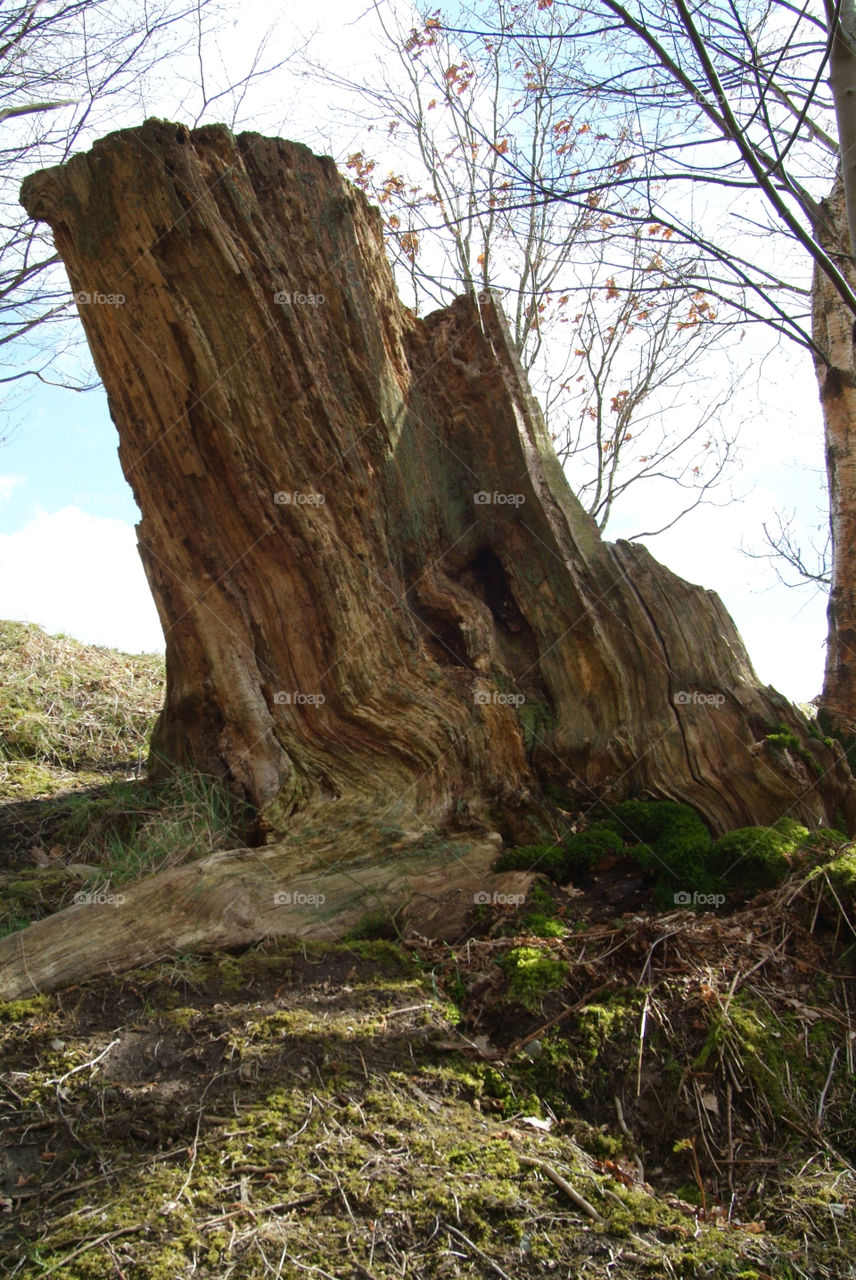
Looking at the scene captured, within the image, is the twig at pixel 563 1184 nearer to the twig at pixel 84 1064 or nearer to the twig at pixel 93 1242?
the twig at pixel 93 1242

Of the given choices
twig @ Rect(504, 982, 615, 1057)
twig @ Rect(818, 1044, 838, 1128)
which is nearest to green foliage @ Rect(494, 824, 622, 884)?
twig @ Rect(504, 982, 615, 1057)

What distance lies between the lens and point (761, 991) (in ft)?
11.2

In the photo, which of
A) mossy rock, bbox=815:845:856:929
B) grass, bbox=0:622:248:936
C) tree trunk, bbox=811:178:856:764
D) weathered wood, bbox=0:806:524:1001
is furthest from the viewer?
tree trunk, bbox=811:178:856:764

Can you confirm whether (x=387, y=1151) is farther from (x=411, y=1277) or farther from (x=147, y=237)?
(x=147, y=237)

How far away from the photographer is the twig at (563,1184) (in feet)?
8.09

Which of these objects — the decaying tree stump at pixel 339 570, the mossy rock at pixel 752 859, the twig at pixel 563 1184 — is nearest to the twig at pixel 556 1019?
the twig at pixel 563 1184

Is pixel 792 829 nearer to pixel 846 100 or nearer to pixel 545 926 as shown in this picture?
pixel 545 926

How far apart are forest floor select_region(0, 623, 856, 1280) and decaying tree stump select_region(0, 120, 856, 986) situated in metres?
0.77

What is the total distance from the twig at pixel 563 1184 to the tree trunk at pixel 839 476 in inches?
148

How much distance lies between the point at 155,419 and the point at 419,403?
1.51m

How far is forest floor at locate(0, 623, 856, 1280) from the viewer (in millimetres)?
2328

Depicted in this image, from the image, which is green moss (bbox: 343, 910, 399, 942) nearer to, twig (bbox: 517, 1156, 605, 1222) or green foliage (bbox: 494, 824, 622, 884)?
green foliage (bbox: 494, 824, 622, 884)

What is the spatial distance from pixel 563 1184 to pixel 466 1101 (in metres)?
0.43

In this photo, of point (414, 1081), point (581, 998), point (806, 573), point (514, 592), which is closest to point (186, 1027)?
point (414, 1081)
